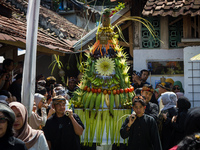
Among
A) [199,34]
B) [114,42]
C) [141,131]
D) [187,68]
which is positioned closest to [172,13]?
[199,34]

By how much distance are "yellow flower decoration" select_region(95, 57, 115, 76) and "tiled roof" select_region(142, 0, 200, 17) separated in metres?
3.13

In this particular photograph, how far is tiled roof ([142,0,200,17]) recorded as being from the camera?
8.57 m

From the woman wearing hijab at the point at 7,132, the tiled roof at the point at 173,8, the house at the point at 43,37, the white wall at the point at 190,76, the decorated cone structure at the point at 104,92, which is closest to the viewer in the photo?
the woman wearing hijab at the point at 7,132

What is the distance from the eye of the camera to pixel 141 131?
479 cm

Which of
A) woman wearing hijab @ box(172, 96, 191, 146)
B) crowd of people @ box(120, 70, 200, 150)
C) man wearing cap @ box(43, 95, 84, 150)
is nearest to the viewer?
crowd of people @ box(120, 70, 200, 150)

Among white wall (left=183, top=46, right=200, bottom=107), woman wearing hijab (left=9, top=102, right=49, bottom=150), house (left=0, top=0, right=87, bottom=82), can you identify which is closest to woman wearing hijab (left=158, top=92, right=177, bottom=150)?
woman wearing hijab (left=9, top=102, right=49, bottom=150)

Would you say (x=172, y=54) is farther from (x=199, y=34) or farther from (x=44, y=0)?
(x=44, y=0)

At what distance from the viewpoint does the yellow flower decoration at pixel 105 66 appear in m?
6.12

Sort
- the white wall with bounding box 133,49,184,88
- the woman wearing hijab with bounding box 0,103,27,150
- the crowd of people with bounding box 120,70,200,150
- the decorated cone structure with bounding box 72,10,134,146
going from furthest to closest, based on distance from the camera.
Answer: the white wall with bounding box 133,49,184,88 < the decorated cone structure with bounding box 72,10,134,146 < the crowd of people with bounding box 120,70,200,150 < the woman wearing hijab with bounding box 0,103,27,150

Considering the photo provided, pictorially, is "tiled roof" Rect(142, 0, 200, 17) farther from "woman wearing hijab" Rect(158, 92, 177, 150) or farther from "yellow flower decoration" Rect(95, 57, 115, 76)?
"woman wearing hijab" Rect(158, 92, 177, 150)

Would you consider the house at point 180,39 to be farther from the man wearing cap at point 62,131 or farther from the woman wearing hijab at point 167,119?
the man wearing cap at point 62,131

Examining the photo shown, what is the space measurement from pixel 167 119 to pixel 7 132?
10.4ft

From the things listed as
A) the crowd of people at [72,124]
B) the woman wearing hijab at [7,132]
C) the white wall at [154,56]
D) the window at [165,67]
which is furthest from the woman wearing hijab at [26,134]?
the window at [165,67]

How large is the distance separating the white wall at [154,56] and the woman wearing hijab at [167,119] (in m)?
4.05
